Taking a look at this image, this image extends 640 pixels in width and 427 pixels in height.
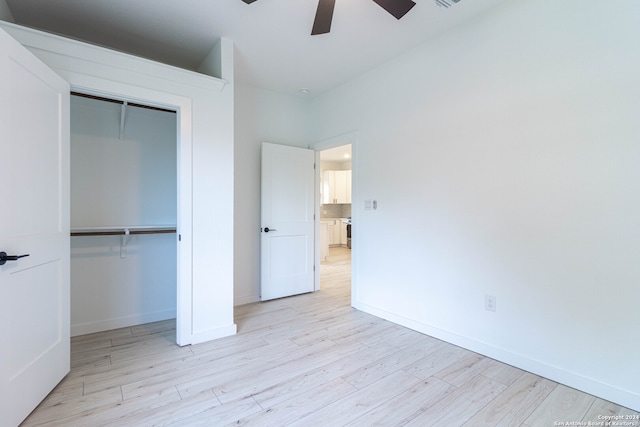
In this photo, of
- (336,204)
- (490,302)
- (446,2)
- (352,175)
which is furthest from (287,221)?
(336,204)

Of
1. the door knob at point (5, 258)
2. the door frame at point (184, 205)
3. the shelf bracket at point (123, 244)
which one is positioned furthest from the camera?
the shelf bracket at point (123, 244)

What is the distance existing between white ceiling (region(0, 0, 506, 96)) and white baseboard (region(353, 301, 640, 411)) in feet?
8.79

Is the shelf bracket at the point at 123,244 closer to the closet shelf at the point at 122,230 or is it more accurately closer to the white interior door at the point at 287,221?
the closet shelf at the point at 122,230

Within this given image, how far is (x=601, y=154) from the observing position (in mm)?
1812

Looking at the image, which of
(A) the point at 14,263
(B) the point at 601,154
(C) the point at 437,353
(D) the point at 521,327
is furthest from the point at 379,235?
(A) the point at 14,263

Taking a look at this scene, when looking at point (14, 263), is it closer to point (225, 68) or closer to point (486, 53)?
point (225, 68)

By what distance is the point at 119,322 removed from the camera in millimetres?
2916

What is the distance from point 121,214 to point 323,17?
262cm

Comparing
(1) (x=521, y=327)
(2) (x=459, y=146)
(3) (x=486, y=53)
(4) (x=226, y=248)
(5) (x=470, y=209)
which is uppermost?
(3) (x=486, y=53)

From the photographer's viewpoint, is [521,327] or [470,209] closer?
[521,327]

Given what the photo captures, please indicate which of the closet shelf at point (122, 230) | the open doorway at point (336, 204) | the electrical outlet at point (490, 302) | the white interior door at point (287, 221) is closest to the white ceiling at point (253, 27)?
the white interior door at point (287, 221)

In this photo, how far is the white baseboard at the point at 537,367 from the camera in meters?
1.75

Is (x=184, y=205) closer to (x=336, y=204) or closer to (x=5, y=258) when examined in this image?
(x=5, y=258)

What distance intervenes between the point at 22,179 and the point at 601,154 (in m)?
3.40
